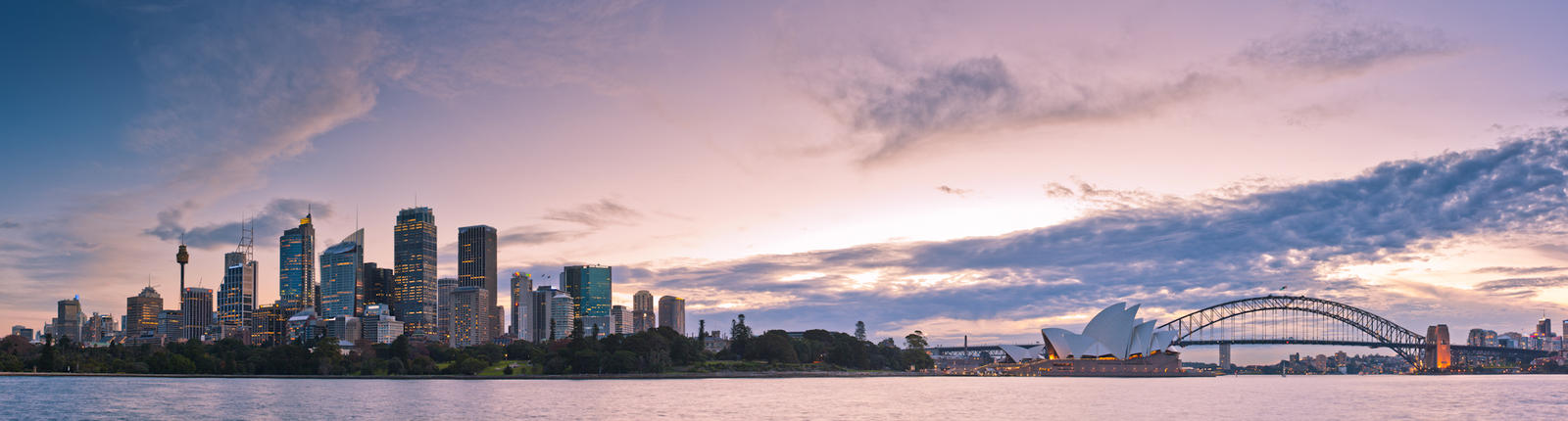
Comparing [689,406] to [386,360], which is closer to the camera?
[689,406]

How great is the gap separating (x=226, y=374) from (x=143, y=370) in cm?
1460

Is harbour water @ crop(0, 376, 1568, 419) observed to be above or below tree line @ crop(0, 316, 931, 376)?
above

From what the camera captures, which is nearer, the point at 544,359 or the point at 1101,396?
the point at 1101,396

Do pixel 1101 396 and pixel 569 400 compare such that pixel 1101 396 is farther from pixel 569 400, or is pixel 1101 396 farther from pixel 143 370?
pixel 143 370

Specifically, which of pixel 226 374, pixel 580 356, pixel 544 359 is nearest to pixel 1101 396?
pixel 580 356

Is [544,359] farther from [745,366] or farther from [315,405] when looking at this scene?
[315,405]

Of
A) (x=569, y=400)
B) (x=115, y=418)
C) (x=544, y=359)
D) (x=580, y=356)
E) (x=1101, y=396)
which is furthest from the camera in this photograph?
(x=544, y=359)

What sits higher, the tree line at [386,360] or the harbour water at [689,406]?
the harbour water at [689,406]

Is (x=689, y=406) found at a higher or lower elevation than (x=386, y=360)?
higher

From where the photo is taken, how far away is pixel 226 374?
183 m

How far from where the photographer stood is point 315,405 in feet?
273

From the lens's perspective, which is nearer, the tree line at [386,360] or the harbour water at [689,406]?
the harbour water at [689,406]

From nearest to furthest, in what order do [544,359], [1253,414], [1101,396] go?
[1253,414] → [1101,396] → [544,359]

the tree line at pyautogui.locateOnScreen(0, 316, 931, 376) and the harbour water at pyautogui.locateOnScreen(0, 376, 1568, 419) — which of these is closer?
the harbour water at pyautogui.locateOnScreen(0, 376, 1568, 419)
